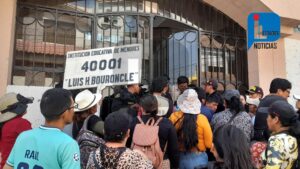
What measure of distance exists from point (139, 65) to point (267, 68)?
13.5ft

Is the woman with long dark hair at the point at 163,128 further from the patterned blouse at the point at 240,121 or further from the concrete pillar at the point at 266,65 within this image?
the concrete pillar at the point at 266,65

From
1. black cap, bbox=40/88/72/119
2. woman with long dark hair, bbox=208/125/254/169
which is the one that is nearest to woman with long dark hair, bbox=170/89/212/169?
woman with long dark hair, bbox=208/125/254/169

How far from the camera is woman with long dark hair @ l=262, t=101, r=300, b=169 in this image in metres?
2.54

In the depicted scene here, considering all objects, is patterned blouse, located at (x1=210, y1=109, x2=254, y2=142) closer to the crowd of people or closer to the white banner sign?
the crowd of people

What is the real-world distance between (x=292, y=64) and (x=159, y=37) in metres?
2.93

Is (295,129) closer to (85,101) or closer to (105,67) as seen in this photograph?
(85,101)

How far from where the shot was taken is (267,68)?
7.38m

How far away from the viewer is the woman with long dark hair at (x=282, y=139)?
2545mm

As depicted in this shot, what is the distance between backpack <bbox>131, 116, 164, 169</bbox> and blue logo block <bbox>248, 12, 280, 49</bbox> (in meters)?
4.60

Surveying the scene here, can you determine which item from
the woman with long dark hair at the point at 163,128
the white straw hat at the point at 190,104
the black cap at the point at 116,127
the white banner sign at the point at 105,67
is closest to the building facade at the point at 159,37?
the white banner sign at the point at 105,67

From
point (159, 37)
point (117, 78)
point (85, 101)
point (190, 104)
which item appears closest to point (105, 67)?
point (117, 78)

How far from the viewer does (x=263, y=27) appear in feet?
23.7

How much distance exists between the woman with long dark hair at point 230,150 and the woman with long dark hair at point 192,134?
117 centimetres

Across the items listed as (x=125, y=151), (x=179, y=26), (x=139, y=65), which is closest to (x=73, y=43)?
(x=179, y=26)
